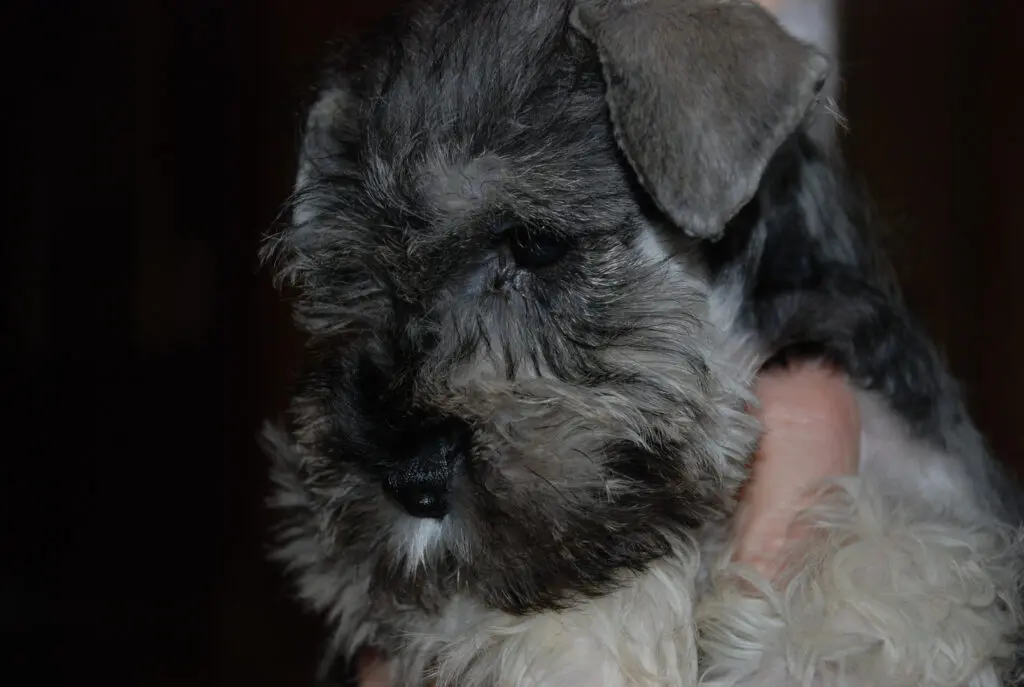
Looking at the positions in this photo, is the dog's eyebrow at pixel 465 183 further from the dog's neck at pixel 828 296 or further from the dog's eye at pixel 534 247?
the dog's neck at pixel 828 296

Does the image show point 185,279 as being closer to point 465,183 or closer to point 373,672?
point 373,672

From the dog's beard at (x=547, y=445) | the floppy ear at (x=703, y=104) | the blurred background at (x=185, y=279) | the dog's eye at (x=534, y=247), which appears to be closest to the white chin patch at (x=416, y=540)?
the dog's beard at (x=547, y=445)

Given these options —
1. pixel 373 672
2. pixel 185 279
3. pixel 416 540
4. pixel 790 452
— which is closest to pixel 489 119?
pixel 416 540

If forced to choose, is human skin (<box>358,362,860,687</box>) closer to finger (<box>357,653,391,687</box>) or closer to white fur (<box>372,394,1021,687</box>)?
white fur (<box>372,394,1021,687</box>)

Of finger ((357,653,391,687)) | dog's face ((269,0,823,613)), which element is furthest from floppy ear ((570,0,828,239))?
finger ((357,653,391,687))

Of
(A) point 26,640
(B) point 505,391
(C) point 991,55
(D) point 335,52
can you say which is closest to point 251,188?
(A) point 26,640

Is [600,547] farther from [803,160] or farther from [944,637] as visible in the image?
[803,160]
